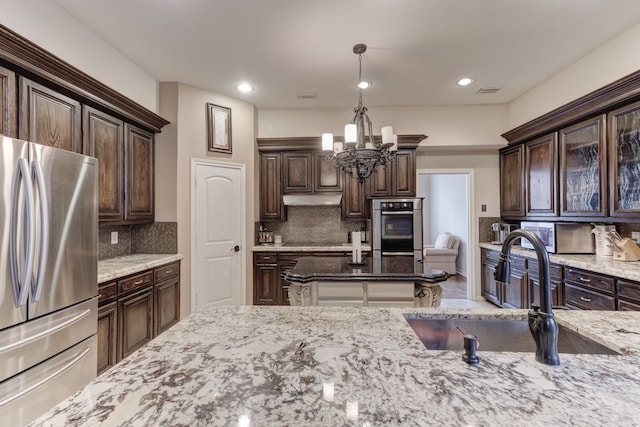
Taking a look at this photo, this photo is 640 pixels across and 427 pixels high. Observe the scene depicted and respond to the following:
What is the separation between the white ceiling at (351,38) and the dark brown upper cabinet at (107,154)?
777 mm

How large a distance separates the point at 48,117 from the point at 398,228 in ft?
12.6

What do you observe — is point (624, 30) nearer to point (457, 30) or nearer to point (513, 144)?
point (457, 30)

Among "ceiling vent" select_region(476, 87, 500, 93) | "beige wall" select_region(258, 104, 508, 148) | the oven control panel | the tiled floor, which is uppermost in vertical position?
"ceiling vent" select_region(476, 87, 500, 93)

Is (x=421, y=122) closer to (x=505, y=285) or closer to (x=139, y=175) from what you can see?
(x=505, y=285)

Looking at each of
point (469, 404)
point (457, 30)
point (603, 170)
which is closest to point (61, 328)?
point (469, 404)

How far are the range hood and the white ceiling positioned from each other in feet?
4.74

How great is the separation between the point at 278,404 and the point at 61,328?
1.89 meters

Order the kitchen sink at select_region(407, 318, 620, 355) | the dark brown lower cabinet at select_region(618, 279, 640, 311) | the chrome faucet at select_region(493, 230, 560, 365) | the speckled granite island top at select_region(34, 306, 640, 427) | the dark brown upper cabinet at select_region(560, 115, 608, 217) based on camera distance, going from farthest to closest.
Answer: the dark brown upper cabinet at select_region(560, 115, 608, 217) → the dark brown lower cabinet at select_region(618, 279, 640, 311) → the kitchen sink at select_region(407, 318, 620, 355) → the chrome faucet at select_region(493, 230, 560, 365) → the speckled granite island top at select_region(34, 306, 640, 427)

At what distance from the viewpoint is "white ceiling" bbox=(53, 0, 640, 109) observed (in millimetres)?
2424

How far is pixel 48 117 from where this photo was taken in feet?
7.39

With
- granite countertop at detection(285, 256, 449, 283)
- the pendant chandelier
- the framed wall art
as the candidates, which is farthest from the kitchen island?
the framed wall art

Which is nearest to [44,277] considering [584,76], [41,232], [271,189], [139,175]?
[41,232]

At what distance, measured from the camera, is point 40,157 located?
1741 mm

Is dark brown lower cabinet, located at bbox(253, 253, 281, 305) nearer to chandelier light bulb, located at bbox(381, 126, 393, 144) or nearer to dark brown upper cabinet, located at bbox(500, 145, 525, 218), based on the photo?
chandelier light bulb, located at bbox(381, 126, 393, 144)
